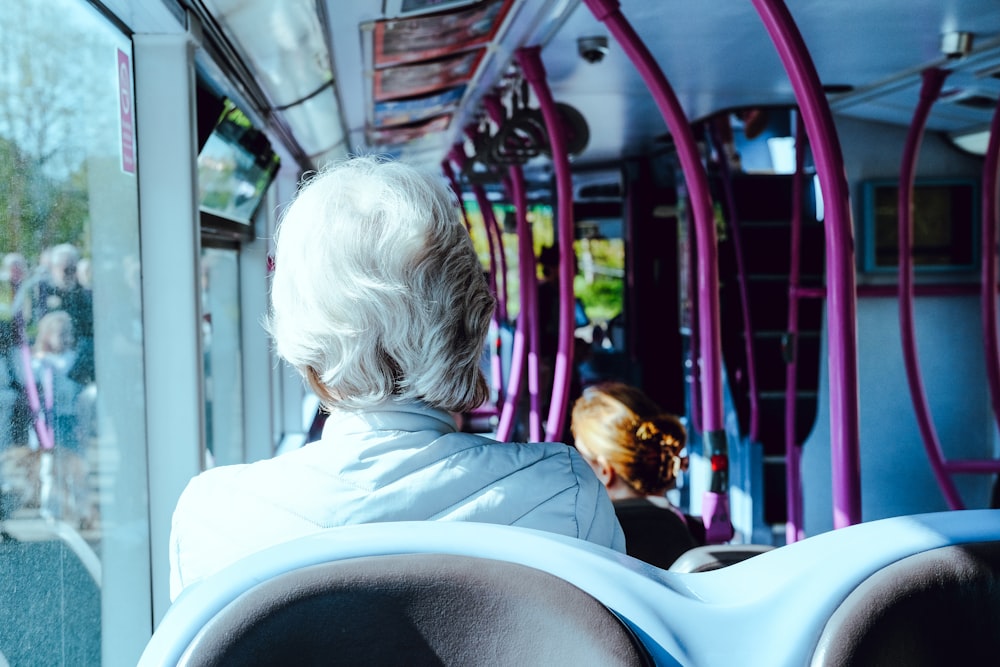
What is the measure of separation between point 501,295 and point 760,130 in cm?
271

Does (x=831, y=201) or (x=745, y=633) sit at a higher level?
(x=831, y=201)

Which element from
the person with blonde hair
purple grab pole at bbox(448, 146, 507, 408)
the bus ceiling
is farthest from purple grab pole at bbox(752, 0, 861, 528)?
purple grab pole at bbox(448, 146, 507, 408)

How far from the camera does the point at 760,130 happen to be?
417 centimetres

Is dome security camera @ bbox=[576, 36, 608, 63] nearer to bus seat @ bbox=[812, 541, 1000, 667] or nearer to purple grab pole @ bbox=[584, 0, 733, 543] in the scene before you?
purple grab pole @ bbox=[584, 0, 733, 543]

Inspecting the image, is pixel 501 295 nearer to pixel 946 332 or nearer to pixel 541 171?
pixel 541 171

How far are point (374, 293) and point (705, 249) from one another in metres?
0.98

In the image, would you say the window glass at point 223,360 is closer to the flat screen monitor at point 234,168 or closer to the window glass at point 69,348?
the flat screen monitor at point 234,168

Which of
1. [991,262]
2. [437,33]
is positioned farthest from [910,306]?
[437,33]

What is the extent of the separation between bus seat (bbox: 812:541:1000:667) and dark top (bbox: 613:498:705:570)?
1035 mm

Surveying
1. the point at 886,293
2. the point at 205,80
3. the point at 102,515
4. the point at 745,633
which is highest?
the point at 205,80

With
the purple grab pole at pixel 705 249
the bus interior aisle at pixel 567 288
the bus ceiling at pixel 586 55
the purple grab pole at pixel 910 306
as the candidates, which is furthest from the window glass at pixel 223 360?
the purple grab pole at pixel 910 306

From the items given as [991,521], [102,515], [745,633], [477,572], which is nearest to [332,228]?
[477,572]

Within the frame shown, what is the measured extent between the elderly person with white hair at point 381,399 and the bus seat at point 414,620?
0.25m

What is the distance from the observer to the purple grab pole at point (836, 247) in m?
1.52
